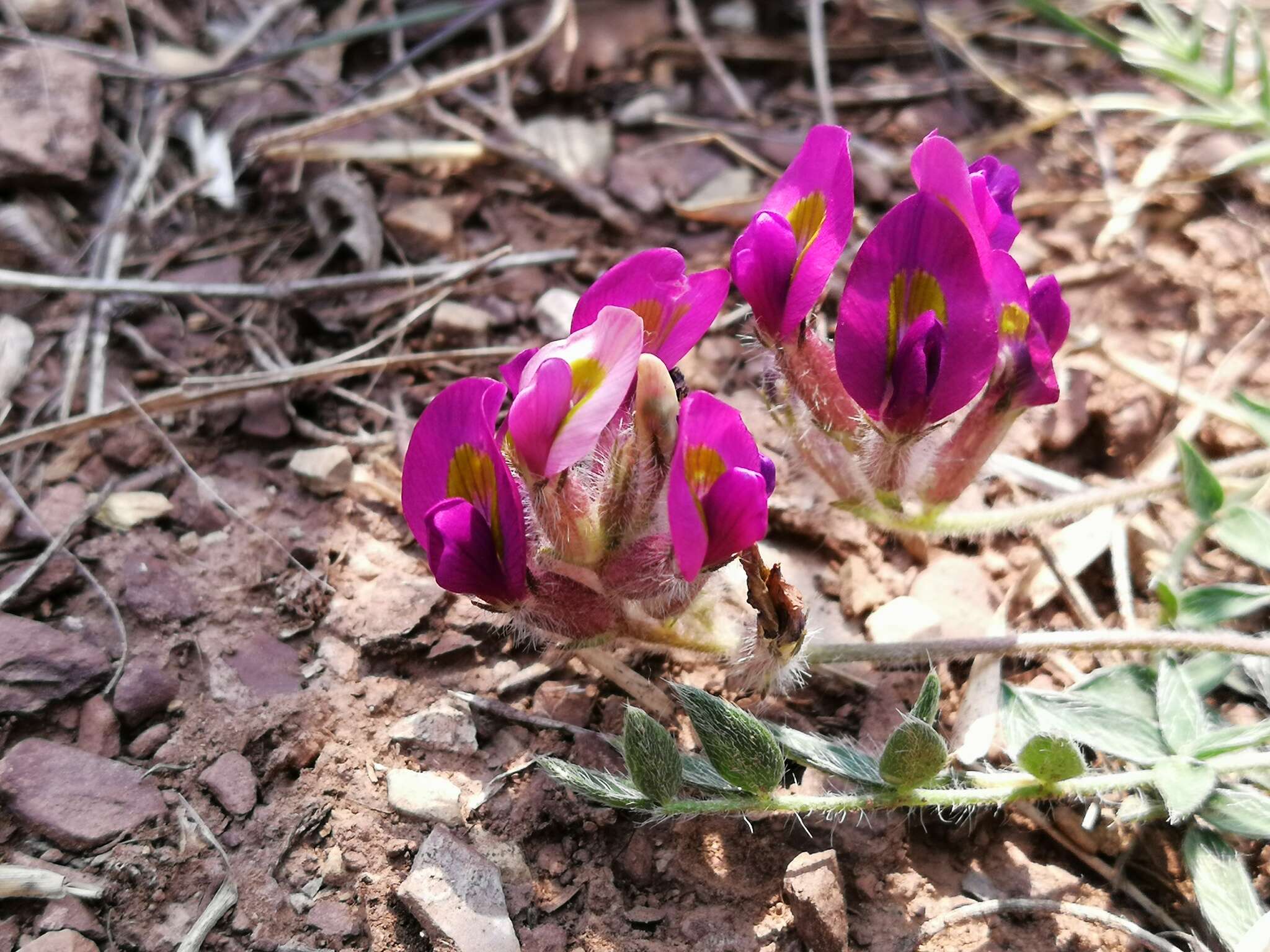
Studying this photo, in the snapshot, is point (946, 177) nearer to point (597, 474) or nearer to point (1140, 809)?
point (597, 474)

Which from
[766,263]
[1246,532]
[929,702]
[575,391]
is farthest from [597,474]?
[1246,532]

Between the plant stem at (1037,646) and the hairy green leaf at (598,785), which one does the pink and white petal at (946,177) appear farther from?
the hairy green leaf at (598,785)

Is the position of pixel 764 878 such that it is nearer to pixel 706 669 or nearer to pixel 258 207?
pixel 706 669

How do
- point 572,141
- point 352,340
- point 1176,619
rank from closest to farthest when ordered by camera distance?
1. point 1176,619
2. point 352,340
3. point 572,141

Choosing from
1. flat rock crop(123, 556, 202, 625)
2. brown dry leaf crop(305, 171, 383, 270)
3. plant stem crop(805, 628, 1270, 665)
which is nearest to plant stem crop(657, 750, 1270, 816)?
plant stem crop(805, 628, 1270, 665)

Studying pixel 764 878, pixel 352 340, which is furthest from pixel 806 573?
pixel 352 340
